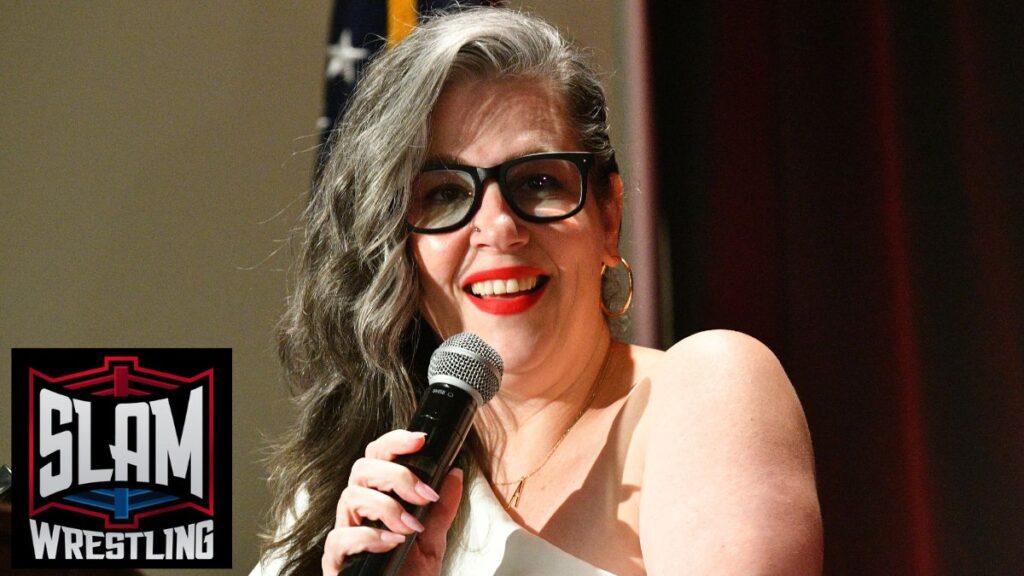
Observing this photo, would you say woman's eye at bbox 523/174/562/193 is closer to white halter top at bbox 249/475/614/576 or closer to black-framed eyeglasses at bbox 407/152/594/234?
black-framed eyeglasses at bbox 407/152/594/234

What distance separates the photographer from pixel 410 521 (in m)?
0.90

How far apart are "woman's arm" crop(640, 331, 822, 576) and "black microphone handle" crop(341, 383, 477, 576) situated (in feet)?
0.88

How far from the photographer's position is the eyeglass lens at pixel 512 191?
4.50 ft

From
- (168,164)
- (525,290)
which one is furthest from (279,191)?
(525,290)

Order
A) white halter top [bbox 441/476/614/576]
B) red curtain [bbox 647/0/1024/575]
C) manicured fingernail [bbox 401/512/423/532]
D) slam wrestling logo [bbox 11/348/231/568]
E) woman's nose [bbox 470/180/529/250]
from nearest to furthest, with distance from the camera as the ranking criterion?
manicured fingernail [bbox 401/512/423/532], white halter top [bbox 441/476/614/576], woman's nose [bbox 470/180/529/250], red curtain [bbox 647/0/1024/575], slam wrestling logo [bbox 11/348/231/568]

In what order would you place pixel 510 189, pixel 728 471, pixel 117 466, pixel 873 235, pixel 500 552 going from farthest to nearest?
pixel 117 466 < pixel 873 235 < pixel 510 189 < pixel 500 552 < pixel 728 471

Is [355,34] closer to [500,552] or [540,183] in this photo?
[540,183]

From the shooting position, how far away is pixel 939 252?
1.64 metres

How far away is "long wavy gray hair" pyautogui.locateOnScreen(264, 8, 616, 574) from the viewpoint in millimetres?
1452

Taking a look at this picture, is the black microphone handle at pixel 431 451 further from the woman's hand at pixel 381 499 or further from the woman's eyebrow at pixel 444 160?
the woman's eyebrow at pixel 444 160

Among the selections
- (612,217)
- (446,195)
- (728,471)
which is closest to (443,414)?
(728,471)

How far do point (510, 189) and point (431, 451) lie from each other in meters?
0.53

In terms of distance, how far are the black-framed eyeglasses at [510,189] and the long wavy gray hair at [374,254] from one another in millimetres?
31

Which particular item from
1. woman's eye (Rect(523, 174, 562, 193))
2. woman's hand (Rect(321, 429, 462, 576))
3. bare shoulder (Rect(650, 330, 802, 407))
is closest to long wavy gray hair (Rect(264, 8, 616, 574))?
woman's eye (Rect(523, 174, 562, 193))
